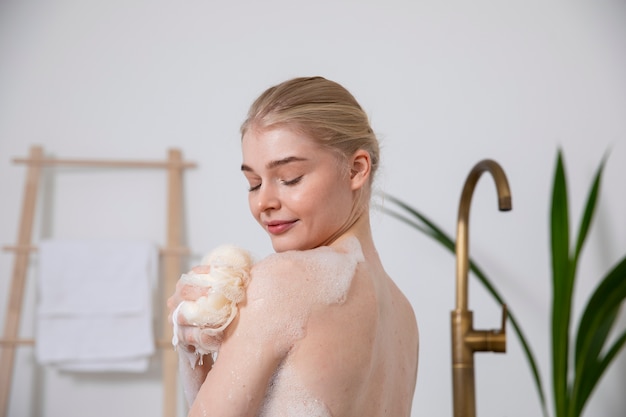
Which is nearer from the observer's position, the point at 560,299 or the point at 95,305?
the point at 560,299

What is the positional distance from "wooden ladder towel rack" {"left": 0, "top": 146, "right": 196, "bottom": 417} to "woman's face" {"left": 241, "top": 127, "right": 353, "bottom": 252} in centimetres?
158

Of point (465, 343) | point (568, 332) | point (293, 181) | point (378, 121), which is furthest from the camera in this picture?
point (378, 121)

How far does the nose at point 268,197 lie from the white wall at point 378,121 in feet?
5.19

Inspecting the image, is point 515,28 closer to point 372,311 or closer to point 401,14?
point 401,14

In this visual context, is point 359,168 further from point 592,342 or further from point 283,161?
point 592,342

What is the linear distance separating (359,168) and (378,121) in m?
1.62

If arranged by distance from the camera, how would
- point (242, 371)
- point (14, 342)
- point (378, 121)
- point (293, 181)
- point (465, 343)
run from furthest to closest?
1. point (378, 121)
2. point (14, 342)
3. point (465, 343)
4. point (293, 181)
5. point (242, 371)

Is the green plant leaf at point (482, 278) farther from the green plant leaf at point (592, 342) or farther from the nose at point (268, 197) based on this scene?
the nose at point (268, 197)

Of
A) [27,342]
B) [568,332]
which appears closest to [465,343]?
[568,332]

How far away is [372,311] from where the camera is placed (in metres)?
0.83

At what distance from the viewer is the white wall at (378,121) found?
242cm

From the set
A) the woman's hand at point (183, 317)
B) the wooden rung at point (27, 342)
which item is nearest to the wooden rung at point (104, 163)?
the wooden rung at point (27, 342)

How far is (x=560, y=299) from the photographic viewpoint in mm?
2018

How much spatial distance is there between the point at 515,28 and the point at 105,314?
1665mm
